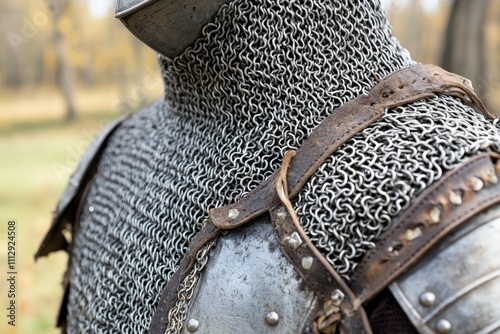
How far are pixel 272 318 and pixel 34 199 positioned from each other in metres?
7.11

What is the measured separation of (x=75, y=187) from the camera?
6.59 feet

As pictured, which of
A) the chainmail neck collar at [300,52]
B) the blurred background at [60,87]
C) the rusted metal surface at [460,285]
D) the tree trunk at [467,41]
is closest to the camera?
the rusted metal surface at [460,285]

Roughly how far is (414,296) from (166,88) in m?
0.97

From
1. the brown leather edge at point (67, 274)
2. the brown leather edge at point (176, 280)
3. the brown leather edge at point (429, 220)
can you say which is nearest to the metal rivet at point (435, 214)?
the brown leather edge at point (429, 220)

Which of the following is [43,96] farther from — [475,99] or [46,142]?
[475,99]

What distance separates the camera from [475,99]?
4.36 feet

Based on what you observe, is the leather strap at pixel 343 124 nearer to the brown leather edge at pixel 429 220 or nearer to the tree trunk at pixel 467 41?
the brown leather edge at pixel 429 220

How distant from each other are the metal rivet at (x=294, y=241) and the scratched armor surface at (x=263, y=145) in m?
0.04

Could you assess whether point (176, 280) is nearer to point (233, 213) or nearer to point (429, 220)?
point (233, 213)

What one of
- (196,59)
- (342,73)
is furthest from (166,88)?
(342,73)

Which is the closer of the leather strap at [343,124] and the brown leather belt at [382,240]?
the brown leather belt at [382,240]

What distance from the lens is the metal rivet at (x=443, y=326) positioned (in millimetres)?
995

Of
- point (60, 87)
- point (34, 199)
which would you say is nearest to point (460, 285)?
point (34, 199)

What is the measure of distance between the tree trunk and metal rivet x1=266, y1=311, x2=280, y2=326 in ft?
21.1
